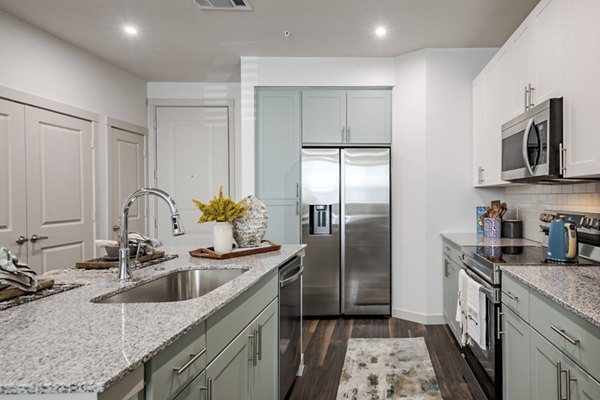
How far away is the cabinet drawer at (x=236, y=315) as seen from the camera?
1450mm

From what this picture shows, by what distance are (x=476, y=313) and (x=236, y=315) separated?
1.50 m

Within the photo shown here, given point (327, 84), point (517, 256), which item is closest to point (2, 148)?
point (327, 84)

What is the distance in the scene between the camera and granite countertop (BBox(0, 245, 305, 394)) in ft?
2.79

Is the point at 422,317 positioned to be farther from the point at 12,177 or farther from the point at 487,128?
the point at 12,177

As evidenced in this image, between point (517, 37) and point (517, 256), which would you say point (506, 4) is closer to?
point (517, 37)

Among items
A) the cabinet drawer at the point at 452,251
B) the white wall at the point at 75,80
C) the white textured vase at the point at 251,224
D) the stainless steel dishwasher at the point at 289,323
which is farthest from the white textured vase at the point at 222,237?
the white wall at the point at 75,80

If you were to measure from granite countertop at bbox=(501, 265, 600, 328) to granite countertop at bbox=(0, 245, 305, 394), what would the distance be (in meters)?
1.12

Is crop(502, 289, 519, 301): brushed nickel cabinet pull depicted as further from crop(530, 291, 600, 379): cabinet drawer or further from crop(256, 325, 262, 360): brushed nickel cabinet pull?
crop(256, 325, 262, 360): brushed nickel cabinet pull

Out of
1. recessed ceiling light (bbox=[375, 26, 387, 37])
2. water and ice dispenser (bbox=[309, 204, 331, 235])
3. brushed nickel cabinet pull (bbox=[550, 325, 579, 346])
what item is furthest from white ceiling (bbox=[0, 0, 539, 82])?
brushed nickel cabinet pull (bbox=[550, 325, 579, 346])

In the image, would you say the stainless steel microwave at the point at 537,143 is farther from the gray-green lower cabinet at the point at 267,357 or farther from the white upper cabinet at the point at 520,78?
the gray-green lower cabinet at the point at 267,357

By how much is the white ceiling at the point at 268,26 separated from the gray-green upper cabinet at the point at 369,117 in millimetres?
395

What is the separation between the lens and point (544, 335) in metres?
1.74

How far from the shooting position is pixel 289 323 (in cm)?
268

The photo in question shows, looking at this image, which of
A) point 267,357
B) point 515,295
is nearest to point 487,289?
point 515,295
